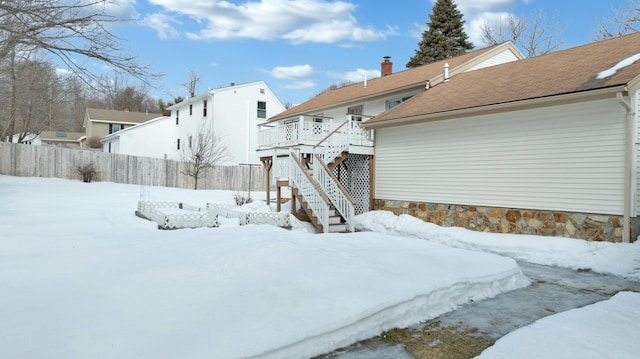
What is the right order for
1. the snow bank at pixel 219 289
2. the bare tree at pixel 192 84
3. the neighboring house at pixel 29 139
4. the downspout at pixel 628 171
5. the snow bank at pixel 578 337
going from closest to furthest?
the snow bank at pixel 219 289 < the snow bank at pixel 578 337 < the downspout at pixel 628 171 < the neighboring house at pixel 29 139 < the bare tree at pixel 192 84

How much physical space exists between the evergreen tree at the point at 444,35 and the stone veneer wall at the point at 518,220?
27.2 m

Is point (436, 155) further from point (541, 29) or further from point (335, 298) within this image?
point (541, 29)

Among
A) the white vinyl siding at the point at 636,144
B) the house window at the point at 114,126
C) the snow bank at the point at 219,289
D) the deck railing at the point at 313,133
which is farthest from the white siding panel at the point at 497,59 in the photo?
the house window at the point at 114,126

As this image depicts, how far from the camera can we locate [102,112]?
4044cm

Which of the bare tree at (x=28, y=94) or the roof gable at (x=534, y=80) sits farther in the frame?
the bare tree at (x=28, y=94)

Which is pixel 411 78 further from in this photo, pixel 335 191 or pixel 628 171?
pixel 628 171

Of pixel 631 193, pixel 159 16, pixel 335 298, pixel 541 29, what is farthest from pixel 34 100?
pixel 541 29

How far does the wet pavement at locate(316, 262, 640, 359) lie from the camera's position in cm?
420

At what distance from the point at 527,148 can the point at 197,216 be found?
27.3ft

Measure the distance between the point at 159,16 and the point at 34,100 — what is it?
17.4m

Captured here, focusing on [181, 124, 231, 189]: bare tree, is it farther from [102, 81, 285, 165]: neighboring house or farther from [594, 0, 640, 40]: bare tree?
[594, 0, 640, 40]: bare tree

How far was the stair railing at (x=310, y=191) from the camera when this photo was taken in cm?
1218

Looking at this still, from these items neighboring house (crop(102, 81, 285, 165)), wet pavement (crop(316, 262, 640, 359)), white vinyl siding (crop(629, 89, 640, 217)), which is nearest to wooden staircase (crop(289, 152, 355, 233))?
wet pavement (crop(316, 262, 640, 359))

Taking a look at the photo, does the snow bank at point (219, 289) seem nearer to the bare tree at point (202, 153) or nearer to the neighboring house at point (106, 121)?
the bare tree at point (202, 153)
